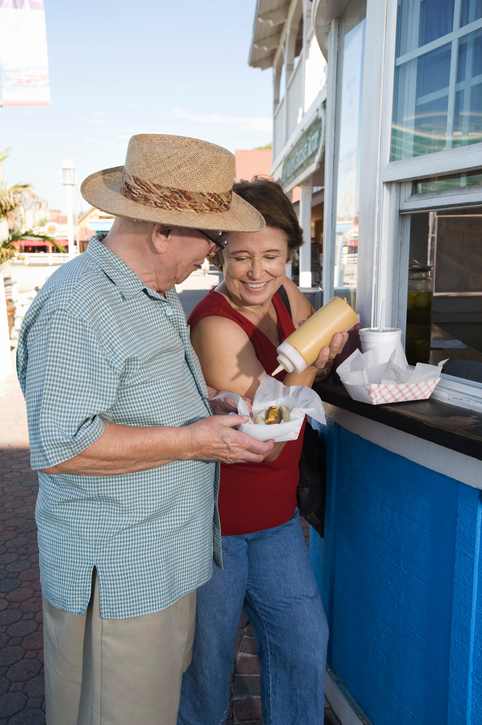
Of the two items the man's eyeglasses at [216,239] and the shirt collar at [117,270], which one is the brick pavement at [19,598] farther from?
the man's eyeglasses at [216,239]

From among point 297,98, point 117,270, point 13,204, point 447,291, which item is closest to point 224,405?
point 117,270

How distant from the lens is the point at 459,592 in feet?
5.61

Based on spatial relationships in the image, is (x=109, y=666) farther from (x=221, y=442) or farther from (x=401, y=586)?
(x=401, y=586)

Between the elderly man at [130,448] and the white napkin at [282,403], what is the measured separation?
0.16 ft

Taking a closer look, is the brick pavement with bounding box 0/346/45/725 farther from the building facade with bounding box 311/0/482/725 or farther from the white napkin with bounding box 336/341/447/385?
the white napkin with bounding box 336/341/447/385

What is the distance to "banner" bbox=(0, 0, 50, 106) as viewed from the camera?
43.9 ft

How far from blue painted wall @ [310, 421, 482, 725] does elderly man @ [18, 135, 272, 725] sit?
0.63 meters

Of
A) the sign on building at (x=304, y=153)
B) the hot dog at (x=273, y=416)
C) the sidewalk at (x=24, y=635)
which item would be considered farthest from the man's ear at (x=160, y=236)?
the sign on building at (x=304, y=153)

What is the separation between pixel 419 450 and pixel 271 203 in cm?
106

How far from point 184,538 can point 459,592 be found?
865 mm

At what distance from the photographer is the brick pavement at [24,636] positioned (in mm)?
2732

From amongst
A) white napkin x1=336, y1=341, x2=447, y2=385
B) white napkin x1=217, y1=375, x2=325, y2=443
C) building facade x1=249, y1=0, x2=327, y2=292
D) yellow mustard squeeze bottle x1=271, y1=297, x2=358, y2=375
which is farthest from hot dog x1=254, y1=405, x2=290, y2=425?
building facade x1=249, y1=0, x2=327, y2=292

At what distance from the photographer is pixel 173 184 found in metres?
1.58

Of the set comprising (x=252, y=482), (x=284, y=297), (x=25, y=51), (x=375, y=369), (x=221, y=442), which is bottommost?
(x=252, y=482)
